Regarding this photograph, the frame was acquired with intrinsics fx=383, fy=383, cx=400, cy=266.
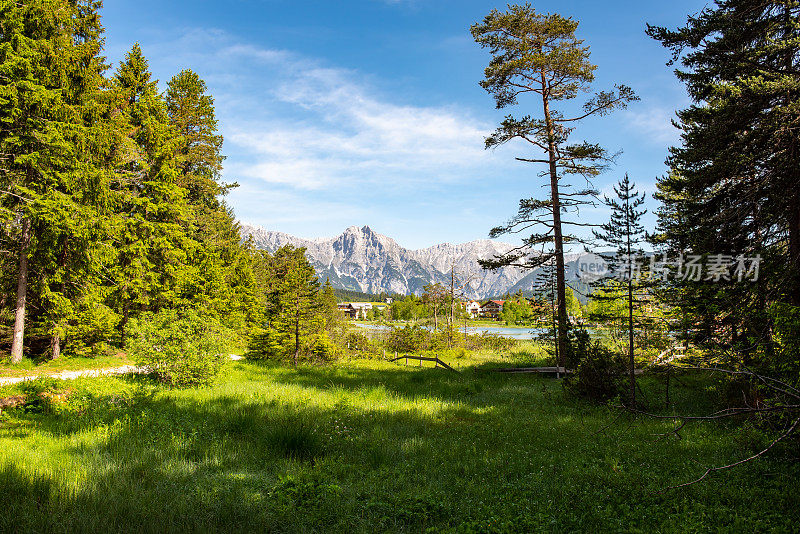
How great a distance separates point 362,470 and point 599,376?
8661mm

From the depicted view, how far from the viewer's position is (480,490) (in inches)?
212

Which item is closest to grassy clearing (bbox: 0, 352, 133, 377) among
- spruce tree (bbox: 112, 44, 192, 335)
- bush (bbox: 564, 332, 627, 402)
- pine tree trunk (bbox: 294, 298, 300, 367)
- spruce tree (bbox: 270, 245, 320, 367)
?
spruce tree (bbox: 112, 44, 192, 335)

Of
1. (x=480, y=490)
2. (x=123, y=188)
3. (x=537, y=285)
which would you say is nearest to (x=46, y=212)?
(x=123, y=188)

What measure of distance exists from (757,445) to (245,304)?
99.5 feet

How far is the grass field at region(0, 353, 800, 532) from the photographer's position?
4512 millimetres

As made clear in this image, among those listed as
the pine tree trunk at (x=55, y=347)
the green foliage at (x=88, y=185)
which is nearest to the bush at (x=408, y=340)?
the green foliage at (x=88, y=185)

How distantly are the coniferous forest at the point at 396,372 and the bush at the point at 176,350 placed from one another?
94 mm

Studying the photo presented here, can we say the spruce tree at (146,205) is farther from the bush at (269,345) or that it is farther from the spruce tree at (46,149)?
the bush at (269,345)

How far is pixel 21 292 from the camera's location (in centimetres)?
1616

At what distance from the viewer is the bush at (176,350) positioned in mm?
12508

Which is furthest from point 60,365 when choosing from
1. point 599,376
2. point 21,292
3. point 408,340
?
point 599,376

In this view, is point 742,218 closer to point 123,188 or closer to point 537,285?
point 537,285

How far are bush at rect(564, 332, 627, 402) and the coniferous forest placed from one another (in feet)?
0.22

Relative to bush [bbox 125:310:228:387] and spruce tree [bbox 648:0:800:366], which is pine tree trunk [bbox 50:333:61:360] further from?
spruce tree [bbox 648:0:800:366]
